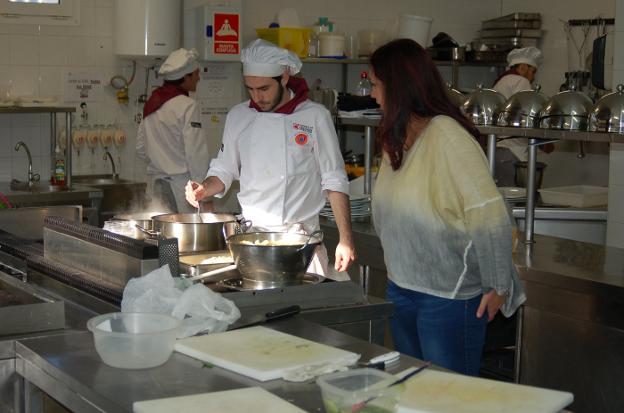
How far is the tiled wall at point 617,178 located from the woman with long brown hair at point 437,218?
2.25 meters

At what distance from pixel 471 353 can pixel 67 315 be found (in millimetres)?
1283

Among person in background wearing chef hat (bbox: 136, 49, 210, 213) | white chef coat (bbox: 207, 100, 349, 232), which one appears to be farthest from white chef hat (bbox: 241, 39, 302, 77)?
person in background wearing chef hat (bbox: 136, 49, 210, 213)

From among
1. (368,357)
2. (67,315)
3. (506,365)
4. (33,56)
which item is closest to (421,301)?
(368,357)

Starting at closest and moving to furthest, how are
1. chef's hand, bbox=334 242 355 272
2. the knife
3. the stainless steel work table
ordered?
the stainless steel work table → the knife → chef's hand, bbox=334 242 355 272

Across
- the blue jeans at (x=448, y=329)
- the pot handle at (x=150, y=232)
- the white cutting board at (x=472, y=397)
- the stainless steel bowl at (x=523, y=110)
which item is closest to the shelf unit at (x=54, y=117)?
the pot handle at (x=150, y=232)

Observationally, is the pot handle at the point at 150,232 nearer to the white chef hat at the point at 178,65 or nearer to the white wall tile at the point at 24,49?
the white chef hat at the point at 178,65

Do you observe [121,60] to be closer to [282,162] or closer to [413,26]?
[413,26]

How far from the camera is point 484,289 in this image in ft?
9.73

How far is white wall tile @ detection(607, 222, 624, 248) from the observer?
16.6 feet

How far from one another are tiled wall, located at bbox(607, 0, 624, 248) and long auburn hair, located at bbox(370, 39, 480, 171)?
231cm

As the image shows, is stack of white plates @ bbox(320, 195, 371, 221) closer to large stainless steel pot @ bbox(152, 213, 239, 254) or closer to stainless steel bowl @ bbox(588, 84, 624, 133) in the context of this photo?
stainless steel bowl @ bbox(588, 84, 624, 133)

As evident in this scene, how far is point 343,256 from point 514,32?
580 cm

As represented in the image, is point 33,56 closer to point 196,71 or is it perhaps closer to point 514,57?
point 196,71

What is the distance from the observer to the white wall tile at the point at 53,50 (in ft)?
22.2
